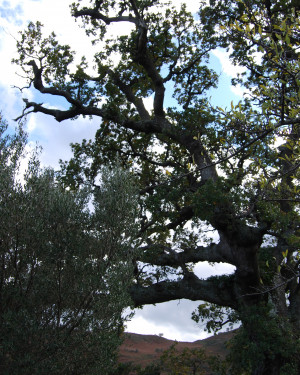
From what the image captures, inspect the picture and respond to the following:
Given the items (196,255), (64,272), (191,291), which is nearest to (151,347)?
(191,291)

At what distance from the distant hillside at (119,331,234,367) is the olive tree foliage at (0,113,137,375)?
1190 inches

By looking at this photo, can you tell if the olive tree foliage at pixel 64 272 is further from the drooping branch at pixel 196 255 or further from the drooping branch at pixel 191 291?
the drooping branch at pixel 191 291

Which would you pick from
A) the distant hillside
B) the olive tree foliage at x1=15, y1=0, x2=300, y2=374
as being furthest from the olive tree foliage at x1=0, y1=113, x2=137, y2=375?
the distant hillside

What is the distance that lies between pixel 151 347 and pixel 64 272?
44.9m

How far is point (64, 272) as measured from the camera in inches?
424

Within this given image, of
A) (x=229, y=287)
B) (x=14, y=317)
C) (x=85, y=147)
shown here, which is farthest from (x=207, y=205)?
(x=85, y=147)

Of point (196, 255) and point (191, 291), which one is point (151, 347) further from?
point (196, 255)

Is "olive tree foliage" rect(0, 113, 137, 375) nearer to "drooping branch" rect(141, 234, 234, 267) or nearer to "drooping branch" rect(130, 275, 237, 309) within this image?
"drooping branch" rect(141, 234, 234, 267)

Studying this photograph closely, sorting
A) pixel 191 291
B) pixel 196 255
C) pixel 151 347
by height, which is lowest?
pixel 151 347

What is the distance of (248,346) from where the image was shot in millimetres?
12945

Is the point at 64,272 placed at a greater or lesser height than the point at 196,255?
lesser

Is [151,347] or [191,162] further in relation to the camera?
[151,347]

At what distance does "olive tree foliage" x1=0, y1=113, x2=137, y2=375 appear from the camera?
941 centimetres

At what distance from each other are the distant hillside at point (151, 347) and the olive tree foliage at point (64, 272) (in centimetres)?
3022
